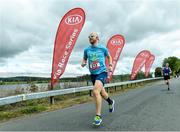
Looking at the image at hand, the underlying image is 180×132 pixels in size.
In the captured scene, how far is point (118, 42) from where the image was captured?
2347 centimetres

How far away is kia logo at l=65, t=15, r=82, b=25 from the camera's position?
14.2 metres

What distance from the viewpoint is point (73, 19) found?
14.3 metres

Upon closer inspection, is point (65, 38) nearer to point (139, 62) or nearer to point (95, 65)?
point (95, 65)

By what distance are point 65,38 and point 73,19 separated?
38.5 inches

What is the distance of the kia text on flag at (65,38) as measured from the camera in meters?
13.6

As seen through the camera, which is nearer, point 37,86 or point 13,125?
point 13,125

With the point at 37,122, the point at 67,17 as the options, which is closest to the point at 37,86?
the point at 67,17

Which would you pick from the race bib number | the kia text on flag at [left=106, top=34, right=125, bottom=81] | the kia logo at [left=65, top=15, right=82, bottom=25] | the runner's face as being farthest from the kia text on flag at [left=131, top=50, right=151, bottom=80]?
the runner's face

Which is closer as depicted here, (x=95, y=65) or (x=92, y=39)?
(x=92, y=39)

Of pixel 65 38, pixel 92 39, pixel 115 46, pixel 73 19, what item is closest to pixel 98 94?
pixel 92 39

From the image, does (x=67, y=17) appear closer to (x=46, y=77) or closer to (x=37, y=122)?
(x=46, y=77)

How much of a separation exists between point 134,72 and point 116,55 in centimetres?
826

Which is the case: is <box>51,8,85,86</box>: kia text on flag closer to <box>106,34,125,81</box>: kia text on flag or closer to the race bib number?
the race bib number

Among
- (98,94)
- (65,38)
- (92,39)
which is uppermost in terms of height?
(65,38)
